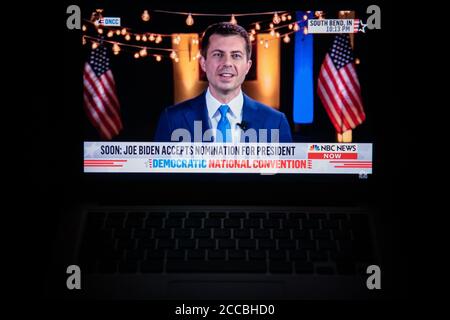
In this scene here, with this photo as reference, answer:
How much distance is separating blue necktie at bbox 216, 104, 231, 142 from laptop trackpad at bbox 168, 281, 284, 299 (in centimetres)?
44

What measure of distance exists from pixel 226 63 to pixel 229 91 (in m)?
0.09

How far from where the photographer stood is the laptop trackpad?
1.22 meters

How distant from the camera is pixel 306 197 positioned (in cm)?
141

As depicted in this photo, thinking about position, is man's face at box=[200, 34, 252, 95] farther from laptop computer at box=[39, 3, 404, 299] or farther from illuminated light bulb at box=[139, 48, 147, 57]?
illuminated light bulb at box=[139, 48, 147, 57]

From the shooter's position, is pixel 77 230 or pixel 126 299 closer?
pixel 126 299

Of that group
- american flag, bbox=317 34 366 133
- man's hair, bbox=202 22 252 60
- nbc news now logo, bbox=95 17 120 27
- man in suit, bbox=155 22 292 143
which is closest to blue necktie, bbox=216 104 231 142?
man in suit, bbox=155 22 292 143

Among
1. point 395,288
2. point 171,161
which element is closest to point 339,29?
point 171,161

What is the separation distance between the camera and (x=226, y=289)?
1.22 metres

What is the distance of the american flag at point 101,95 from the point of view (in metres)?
1.37

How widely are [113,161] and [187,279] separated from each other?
44cm

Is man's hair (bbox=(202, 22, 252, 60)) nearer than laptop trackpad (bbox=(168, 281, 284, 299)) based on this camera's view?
No

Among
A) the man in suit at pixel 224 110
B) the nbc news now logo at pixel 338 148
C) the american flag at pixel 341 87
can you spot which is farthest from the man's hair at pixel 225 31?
the nbc news now logo at pixel 338 148

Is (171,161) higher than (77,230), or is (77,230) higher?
(171,161)
